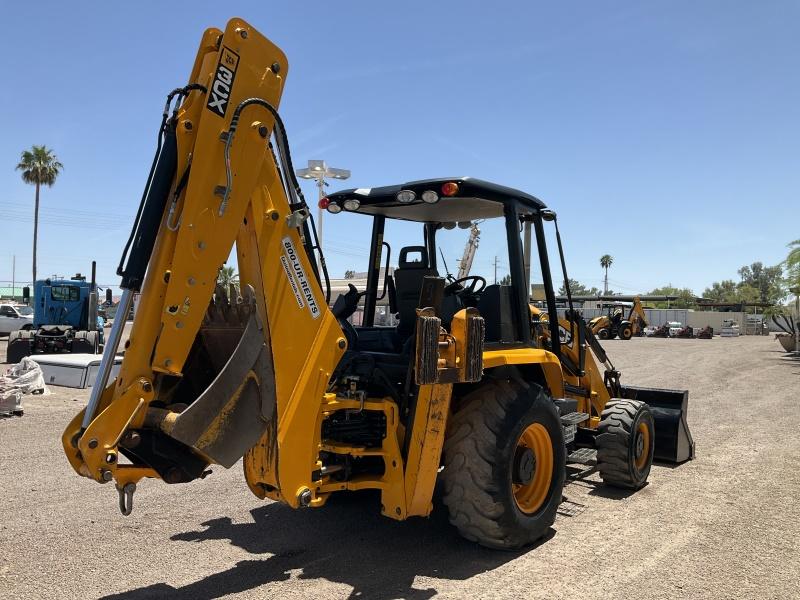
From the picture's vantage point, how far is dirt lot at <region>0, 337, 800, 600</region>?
394cm

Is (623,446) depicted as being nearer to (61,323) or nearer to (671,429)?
(671,429)

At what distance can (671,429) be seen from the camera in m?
7.16

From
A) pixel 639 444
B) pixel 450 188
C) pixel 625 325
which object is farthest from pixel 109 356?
pixel 625 325

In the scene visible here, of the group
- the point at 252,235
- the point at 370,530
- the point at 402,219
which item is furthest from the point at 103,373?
the point at 402,219

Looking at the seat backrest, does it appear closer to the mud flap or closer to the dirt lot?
the dirt lot

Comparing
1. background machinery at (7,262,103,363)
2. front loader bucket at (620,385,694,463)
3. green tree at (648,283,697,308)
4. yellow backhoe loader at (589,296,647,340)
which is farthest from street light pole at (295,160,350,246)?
green tree at (648,283,697,308)

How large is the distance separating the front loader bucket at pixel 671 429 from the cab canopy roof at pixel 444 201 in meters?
3.20

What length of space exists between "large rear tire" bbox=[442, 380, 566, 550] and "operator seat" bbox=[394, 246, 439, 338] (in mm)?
846

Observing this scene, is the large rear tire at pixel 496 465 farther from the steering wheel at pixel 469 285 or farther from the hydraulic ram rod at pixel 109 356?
the hydraulic ram rod at pixel 109 356

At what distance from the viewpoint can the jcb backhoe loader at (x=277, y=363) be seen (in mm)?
3434

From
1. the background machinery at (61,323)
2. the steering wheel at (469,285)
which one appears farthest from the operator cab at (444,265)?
the background machinery at (61,323)

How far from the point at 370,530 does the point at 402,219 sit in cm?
263

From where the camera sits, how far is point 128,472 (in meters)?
3.49

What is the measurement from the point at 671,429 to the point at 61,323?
18584mm
